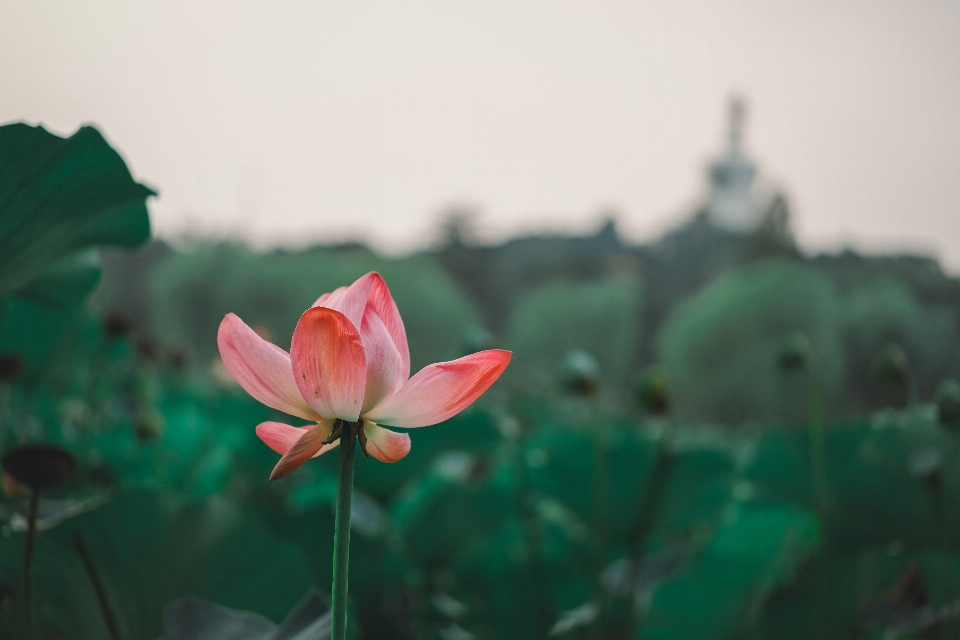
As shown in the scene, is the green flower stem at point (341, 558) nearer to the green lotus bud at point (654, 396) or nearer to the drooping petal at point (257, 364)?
the drooping petal at point (257, 364)

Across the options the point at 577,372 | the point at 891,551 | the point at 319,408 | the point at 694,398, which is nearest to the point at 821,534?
the point at 891,551

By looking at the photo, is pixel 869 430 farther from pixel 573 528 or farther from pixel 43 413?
pixel 43 413

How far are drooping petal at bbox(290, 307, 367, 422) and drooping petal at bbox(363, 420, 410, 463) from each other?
2 centimetres

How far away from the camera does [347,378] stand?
0.74ft

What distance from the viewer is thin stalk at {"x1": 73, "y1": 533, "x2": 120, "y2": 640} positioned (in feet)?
1.17

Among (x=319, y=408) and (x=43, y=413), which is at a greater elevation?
(x=319, y=408)

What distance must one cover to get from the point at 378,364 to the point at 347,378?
0.6 inches

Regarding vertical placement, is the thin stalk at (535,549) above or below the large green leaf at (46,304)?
below

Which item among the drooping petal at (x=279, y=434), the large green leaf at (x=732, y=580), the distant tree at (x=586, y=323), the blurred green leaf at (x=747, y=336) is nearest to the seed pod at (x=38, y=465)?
the drooping petal at (x=279, y=434)

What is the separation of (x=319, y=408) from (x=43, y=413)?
88 centimetres

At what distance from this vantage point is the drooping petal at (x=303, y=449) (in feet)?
0.71

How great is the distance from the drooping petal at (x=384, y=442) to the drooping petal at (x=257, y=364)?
2 cm

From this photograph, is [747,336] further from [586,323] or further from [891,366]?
[891,366]

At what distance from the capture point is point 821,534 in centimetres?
61
